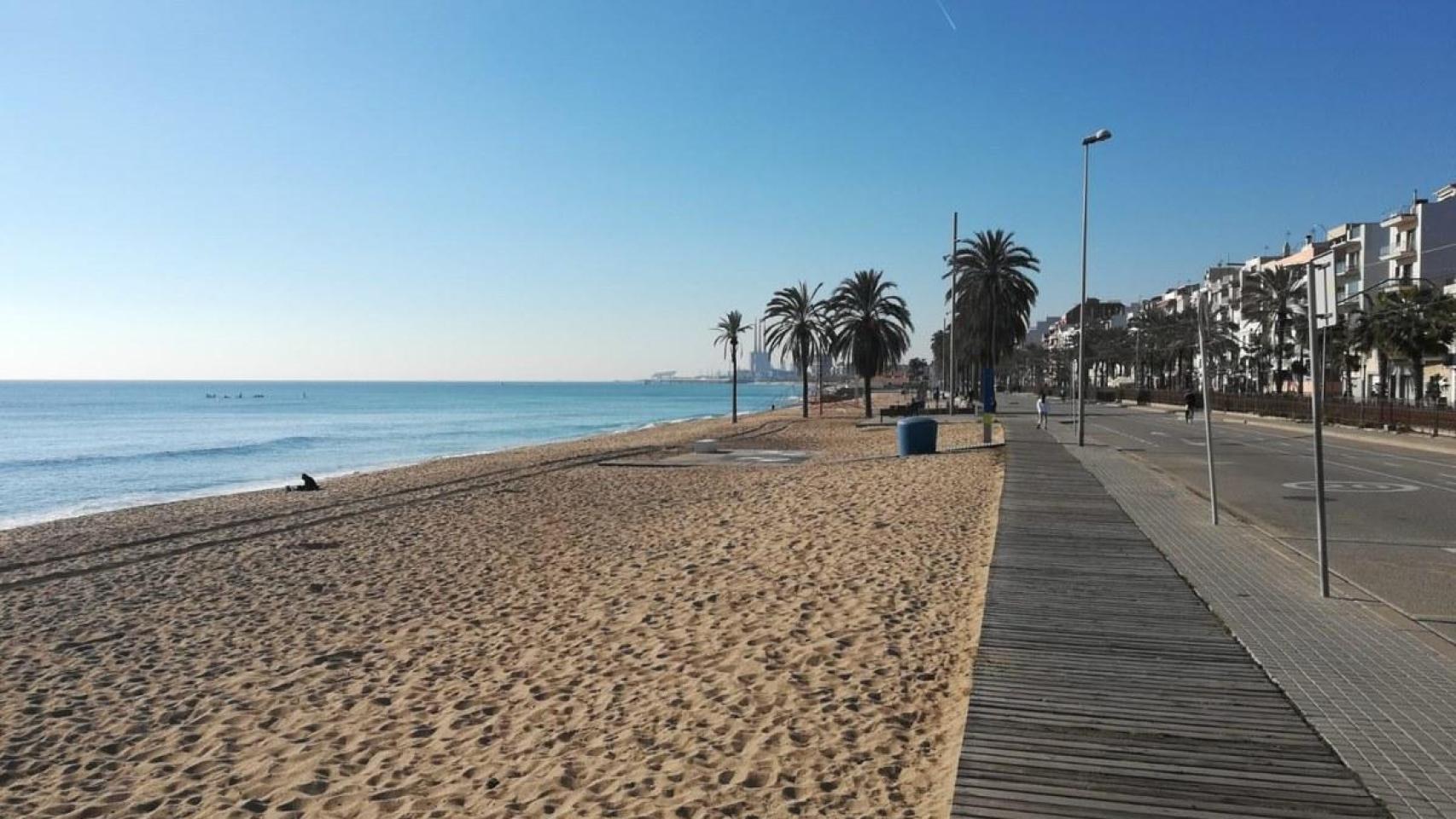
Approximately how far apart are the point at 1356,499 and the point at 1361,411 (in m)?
28.3

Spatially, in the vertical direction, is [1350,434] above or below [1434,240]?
below

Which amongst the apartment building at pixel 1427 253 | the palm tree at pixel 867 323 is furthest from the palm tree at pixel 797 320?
the apartment building at pixel 1427 253

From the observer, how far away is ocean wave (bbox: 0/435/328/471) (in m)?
36.8

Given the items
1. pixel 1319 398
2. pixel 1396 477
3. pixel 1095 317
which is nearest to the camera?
pixel 1319 398

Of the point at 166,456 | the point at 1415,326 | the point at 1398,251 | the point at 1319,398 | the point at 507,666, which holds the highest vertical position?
the point at 1398,251

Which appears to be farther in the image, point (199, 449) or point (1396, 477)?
point (199, 449)

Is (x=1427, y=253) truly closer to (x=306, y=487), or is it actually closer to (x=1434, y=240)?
(x=1434, y=240)

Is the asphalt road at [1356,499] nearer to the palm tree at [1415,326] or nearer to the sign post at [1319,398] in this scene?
the sign post at [1319,398]

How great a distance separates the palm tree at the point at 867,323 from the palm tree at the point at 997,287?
11.9 feet

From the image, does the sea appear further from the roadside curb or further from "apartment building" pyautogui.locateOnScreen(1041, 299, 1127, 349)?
"apartment building" pyautogui.locateOnScreen(1041, 299, 1127, 349)

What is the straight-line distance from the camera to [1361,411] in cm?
3931

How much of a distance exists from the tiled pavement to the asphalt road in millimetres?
648

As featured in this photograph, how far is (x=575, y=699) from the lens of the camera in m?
6.27

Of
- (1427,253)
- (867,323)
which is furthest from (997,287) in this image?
(1427,253)
